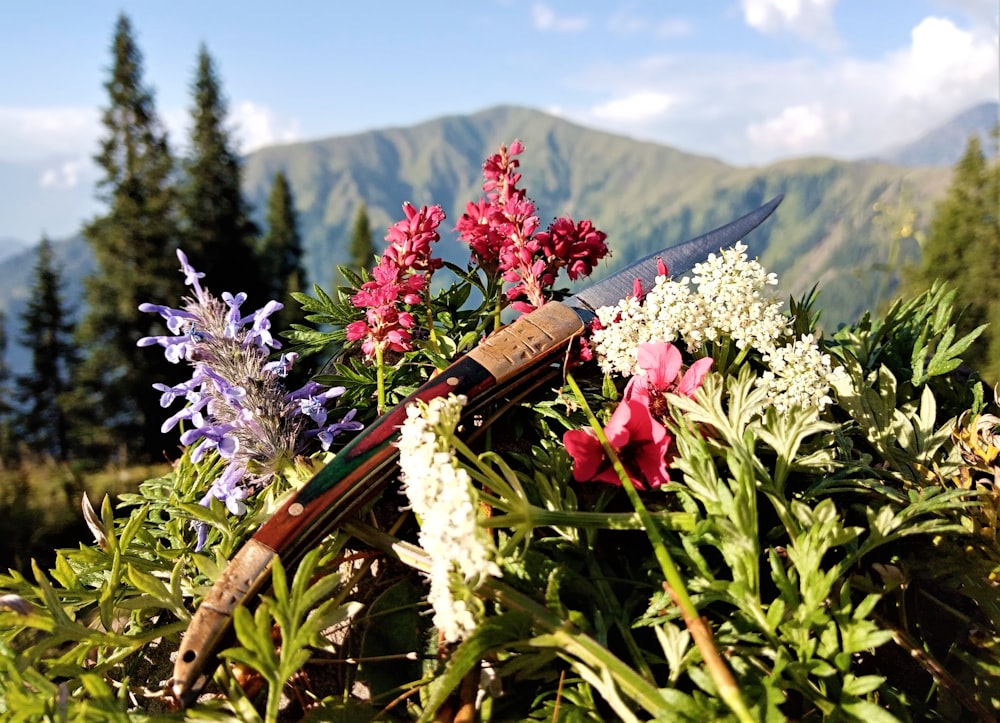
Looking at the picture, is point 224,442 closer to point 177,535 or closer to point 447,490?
point 177,535

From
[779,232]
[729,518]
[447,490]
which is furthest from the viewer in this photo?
[779,232]

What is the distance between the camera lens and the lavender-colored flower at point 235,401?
1019 millimetres

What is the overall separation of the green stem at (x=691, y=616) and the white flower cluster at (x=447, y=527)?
0.64ft

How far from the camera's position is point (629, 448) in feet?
3.23

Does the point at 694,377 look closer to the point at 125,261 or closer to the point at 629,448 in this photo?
the point at 629,448

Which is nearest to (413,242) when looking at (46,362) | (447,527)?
(447,527)

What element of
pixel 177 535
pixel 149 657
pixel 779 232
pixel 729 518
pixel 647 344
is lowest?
pixel 779 232

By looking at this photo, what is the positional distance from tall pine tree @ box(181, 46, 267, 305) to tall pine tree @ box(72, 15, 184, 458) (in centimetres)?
154

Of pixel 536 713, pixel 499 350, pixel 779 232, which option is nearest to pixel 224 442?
pixel 499 350

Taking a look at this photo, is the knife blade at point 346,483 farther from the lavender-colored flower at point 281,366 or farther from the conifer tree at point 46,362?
the conifer tree at point 46,362

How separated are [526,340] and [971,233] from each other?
40.1 metres

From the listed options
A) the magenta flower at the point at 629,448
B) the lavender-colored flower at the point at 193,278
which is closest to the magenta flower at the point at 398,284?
the lavender-colored flower at the point at 193,278

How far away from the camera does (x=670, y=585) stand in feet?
2.76

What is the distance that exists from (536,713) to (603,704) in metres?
0.08
